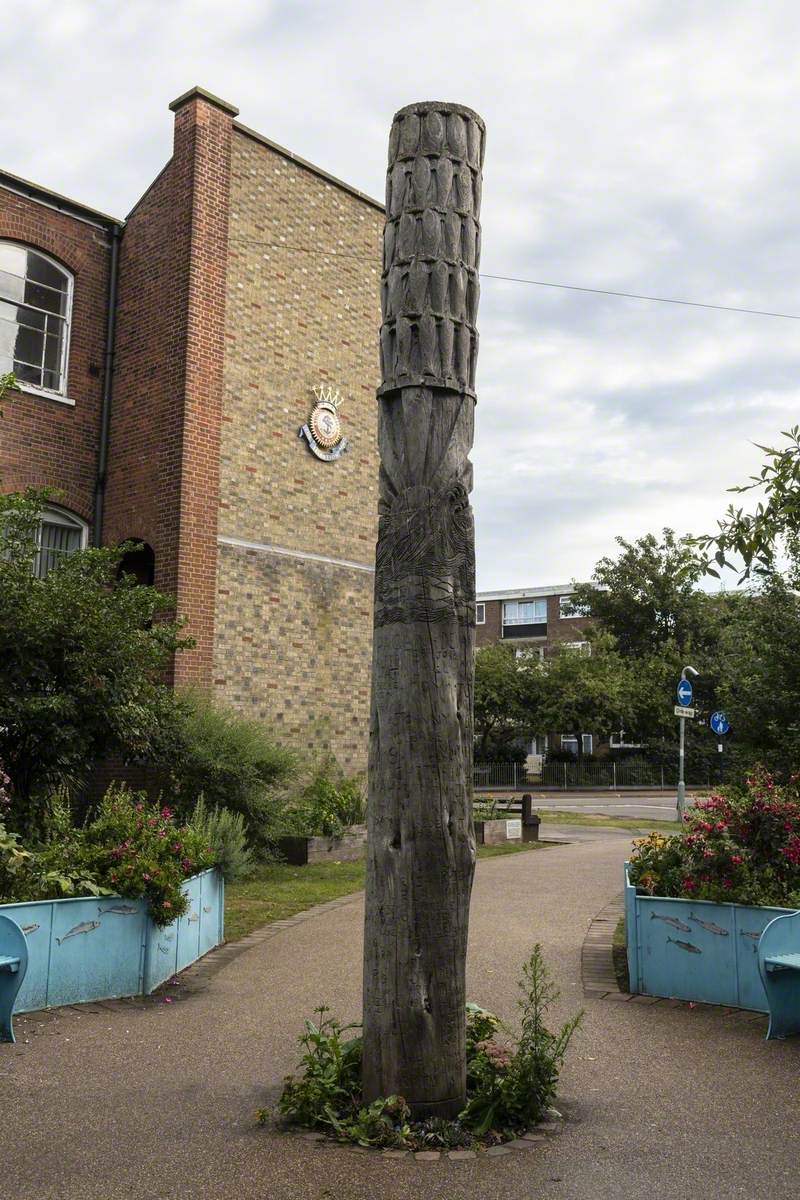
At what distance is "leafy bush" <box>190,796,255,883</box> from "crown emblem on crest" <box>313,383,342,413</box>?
7.72 metres

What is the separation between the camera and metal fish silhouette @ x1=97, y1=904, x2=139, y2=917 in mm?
7125

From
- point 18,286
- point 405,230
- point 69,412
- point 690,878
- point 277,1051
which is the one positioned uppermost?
Result: point 18,286

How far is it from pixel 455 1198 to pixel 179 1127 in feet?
4.47

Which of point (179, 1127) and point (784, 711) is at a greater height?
point (784, 711)

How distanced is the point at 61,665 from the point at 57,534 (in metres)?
6.62

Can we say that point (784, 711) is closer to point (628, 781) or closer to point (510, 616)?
point (628, 781)

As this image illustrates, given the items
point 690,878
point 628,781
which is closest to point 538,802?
point 628,781

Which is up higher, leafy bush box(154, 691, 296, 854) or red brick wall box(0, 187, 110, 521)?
red brick wall box(0, 187, 110, 521)

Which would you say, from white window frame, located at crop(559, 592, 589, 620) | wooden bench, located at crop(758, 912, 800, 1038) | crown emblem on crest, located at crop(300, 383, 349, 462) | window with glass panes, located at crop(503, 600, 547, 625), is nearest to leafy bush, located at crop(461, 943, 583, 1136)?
wooden bench, located at crop(758, 912, 800, 1038)

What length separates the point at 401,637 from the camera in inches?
195

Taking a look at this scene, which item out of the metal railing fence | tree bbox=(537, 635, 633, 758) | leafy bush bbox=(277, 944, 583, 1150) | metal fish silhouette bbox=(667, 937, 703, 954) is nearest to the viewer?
leafy bush bbox=(277, 944, 583, 1150)

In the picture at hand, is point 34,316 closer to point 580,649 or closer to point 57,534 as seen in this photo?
point 57,534

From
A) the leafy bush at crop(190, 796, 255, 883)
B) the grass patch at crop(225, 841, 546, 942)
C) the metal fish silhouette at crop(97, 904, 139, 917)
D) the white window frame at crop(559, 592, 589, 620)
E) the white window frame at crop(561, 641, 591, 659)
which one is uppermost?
the white window frame at crop(559, 592, 589, 620)

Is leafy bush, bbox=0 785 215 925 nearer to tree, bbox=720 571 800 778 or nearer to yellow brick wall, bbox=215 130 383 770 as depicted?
yellow brick wall, bbox=215 130 383 770
